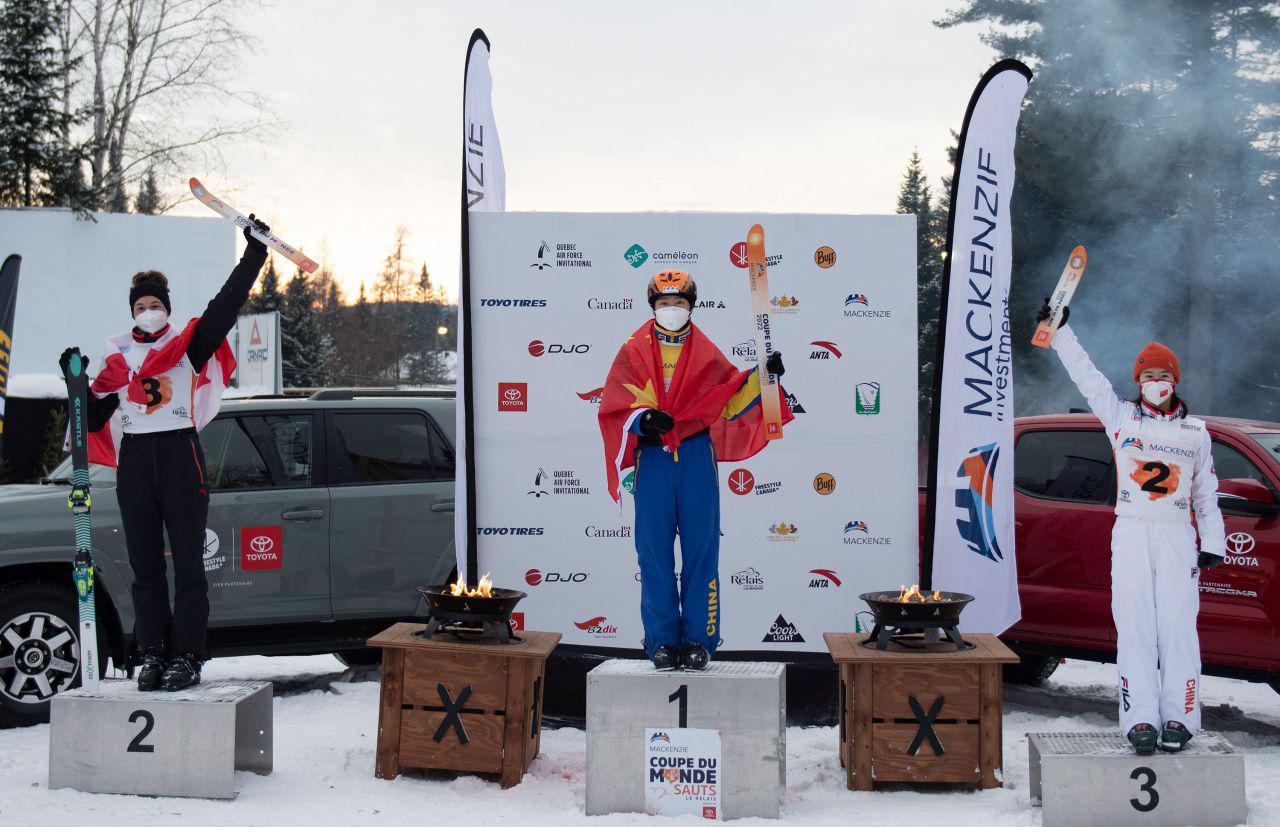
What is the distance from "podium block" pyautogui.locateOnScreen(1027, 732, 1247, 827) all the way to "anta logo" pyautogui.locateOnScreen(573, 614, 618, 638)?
2.58 meters

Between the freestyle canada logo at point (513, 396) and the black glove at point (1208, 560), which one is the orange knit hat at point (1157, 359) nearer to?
the black glove at point (1208, 560)

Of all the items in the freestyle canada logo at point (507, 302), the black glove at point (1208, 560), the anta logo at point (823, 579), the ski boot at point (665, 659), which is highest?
the freestyle canada logo at point (507, 302)

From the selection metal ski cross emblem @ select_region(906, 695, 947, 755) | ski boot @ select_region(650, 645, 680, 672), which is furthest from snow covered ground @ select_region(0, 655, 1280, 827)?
ski boot @ select_region(650, 645, 680, 672)

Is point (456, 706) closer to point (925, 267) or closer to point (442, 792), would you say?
point (442, 792)

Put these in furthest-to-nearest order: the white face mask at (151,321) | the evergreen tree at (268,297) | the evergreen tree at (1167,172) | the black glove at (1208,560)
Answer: the evergreen tree at (268,297)
the evergreen tree at (1167,172)
the white face mask at (151,321)
the black glove at (1208,560)

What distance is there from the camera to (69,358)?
5.34m

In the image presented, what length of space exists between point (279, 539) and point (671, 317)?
2871 millimetres

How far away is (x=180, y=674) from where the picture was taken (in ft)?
17.0

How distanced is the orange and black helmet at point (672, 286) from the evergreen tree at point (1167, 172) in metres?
15.7

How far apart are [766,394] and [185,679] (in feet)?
9.12

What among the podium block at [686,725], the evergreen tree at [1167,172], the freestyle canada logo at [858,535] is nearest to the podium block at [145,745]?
the podium block at [686,725]

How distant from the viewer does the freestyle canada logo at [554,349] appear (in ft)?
21.8

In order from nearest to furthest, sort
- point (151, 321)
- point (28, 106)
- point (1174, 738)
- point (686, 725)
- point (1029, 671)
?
point (1174, 738) < point (686, 725) < point (151, 321) < point (1029, 671) < point (28, 106)

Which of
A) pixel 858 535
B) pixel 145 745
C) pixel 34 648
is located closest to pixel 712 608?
pixel 858 535
